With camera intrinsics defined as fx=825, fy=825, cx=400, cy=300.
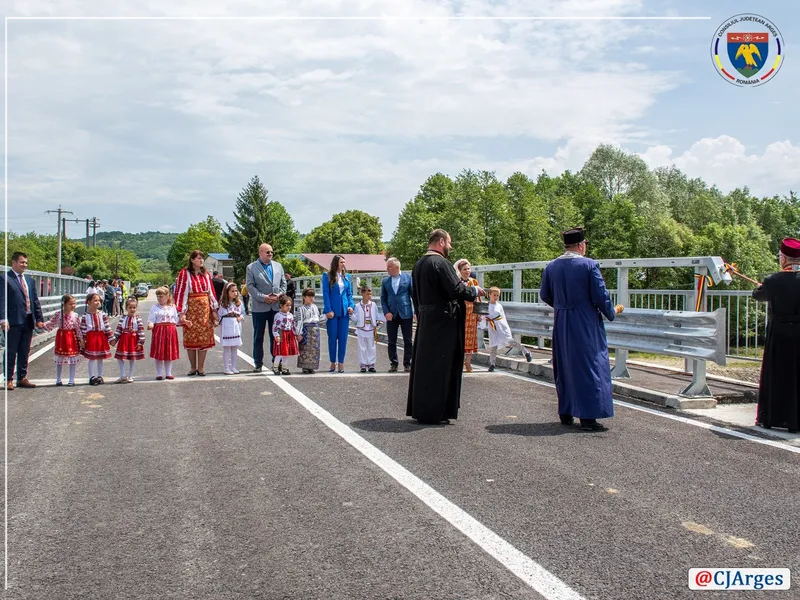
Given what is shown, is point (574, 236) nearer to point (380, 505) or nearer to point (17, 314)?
point (380, 505)

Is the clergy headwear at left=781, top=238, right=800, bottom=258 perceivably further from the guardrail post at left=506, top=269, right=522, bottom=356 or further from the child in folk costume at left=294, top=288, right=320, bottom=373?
the child in folk costume at left=294, top=288, right=320, bottom=373

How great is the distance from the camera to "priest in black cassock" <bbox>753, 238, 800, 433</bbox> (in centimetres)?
786

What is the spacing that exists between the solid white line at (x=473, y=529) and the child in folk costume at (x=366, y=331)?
17.5 ft

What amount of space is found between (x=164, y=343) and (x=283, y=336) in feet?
5.82

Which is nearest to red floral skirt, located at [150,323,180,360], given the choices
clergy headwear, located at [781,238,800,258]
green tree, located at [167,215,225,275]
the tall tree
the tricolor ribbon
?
the tricolor ribbon

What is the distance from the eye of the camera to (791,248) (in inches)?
323

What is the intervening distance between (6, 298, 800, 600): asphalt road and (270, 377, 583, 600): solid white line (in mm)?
15

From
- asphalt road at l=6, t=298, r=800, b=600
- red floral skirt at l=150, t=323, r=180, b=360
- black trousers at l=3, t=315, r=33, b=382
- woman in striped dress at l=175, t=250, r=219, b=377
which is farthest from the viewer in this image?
woman in striped dress at l=175, t=250, r=219, b=377

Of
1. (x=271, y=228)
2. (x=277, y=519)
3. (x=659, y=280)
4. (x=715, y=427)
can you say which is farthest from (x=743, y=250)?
(x=277, y=519)

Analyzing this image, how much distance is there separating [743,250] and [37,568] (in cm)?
6999

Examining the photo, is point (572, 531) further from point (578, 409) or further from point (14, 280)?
point (14, 280)

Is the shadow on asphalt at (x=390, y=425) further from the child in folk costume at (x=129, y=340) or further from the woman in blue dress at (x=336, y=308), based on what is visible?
the woman in blue dress at (x=336, y=308)

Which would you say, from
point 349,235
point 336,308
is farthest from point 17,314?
point 349,235

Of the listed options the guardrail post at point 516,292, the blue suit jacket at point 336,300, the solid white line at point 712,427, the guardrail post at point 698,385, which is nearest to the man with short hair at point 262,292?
the blue suit jacket at point 336,300
